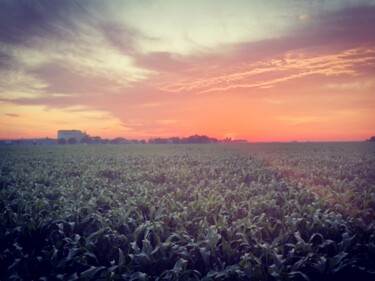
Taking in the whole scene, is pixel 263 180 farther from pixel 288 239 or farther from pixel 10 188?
pixel 10 188

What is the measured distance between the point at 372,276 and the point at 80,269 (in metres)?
4.81

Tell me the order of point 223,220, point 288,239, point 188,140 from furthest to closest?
point 188,140 → point 223,220 → point 288,239

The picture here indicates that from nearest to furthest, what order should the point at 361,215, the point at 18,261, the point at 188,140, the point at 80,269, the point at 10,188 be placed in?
1. the point at 18,261
2. the point at 80,269
3. the point at 361,215
4. the point at 10,188
5. the point at 188,140

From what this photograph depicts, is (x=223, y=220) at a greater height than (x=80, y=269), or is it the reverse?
(x=223, y=220)

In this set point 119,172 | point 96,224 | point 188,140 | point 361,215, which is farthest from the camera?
point 188,140

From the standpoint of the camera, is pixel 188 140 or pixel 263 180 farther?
pixel 188 140

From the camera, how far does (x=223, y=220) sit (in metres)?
6.62

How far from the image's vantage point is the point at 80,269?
16.7 feet

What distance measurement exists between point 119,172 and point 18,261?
12.3 meters

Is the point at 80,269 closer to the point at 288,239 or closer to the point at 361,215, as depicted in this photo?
the point at 288,239

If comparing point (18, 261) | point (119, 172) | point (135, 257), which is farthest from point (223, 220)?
point (119, 172)

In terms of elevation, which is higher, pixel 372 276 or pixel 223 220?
pixel 223 220

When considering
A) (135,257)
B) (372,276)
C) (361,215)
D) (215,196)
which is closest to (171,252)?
(135,257)

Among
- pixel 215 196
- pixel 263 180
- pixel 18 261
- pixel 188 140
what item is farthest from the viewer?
pixel 188 140
